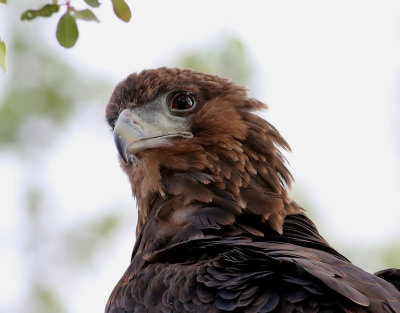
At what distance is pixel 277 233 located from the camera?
374 cm

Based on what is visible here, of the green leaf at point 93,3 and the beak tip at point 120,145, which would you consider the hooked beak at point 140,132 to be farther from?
the green leaf at point 93,3

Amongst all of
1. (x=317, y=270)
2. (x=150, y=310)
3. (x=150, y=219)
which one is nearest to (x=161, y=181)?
(x=150, y=219)

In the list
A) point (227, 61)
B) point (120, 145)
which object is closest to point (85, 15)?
point (120, 145)

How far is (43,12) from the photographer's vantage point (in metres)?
2.70

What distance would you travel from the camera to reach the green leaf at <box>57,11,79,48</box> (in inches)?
110

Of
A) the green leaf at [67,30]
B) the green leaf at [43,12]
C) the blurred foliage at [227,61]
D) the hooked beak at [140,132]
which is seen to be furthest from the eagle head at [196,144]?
the blurred foliage at [227,61]

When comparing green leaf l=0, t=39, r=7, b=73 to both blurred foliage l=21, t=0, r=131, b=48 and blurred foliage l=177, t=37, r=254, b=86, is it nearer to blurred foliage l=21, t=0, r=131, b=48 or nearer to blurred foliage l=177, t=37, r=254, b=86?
blurred foliage l=21, t=0, r=131, b=48

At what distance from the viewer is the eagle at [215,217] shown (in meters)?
3.09

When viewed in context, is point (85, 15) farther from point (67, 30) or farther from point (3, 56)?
point (3, 56)

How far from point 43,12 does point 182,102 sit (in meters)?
1.55

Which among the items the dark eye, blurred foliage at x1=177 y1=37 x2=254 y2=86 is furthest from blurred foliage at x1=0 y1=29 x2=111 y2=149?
the dark eye

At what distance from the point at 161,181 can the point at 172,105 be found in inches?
16.8

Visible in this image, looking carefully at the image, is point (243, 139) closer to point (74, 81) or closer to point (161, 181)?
point (161, 181)

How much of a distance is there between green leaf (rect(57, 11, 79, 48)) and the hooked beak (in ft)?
3.67
